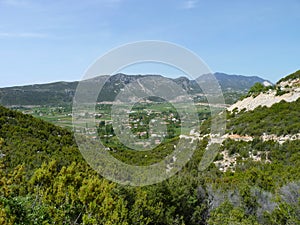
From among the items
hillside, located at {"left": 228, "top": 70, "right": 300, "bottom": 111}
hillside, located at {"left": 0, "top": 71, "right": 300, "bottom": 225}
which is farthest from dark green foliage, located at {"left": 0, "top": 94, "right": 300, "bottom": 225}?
hillside, located at {"left": 228, "top": 70, "right": 300, "bottom": 111}

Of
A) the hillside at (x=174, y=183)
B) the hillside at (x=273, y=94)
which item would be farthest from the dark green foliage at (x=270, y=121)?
the hillside at (x=273, y=94)

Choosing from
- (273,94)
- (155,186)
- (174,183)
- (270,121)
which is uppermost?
(273,94)

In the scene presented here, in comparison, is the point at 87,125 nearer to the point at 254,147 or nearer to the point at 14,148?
the point at 14,148

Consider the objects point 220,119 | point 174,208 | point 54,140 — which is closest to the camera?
point 174,208

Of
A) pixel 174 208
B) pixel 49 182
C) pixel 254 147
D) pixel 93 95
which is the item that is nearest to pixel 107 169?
pixel 174 208

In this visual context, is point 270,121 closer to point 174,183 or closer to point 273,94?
point 273,94

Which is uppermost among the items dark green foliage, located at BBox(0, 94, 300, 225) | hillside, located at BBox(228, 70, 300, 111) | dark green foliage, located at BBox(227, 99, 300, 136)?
hillside, located at BBox(228, 70, 300, 111)

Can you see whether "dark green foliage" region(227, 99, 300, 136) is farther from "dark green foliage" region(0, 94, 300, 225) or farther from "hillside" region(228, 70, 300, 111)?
"hillside" region(228, 70, 300, 111)

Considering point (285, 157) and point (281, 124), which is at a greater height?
point (281, 124)

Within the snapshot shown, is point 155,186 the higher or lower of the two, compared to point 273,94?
lower

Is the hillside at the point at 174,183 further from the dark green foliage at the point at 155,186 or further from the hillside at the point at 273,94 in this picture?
the hillside at the point at 273,94

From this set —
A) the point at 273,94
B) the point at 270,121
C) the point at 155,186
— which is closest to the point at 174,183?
the point at 155,186
